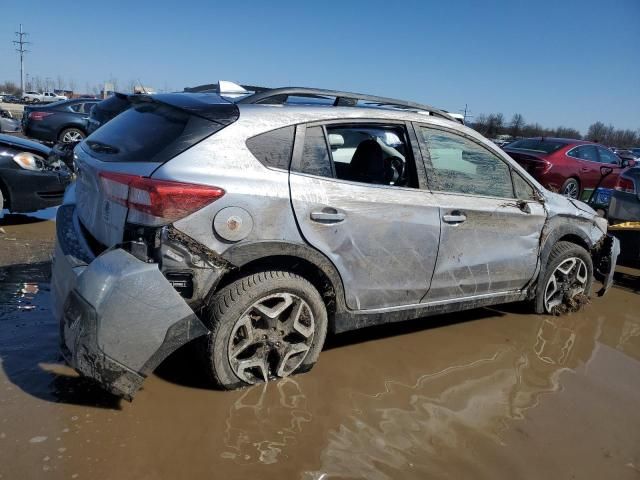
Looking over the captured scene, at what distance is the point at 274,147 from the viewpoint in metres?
3.02

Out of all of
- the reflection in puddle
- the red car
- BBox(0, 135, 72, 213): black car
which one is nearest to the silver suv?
the reflection in puddle

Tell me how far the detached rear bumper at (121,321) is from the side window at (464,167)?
6.46ft

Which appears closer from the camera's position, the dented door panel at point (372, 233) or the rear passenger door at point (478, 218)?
the dented door panel at point (372, 233)

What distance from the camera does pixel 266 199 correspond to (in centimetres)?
288

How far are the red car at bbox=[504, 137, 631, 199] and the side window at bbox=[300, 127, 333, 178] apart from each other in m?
9.01

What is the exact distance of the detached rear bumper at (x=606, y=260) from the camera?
16.5 ft

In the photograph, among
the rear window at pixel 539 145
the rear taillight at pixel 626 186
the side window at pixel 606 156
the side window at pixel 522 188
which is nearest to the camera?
the side window at pixel 522 188

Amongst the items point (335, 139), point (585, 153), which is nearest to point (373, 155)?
point (335, 139)

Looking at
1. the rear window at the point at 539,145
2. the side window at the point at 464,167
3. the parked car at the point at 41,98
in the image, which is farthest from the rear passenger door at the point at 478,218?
the parked car at the point at 41,98

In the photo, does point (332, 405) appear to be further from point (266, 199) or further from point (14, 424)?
point (14, 424)

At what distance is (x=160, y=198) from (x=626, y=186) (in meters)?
6.86

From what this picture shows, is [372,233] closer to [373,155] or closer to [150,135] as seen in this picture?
[373,155]

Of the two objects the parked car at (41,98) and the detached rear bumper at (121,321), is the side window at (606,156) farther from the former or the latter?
the parked car at (41,98)

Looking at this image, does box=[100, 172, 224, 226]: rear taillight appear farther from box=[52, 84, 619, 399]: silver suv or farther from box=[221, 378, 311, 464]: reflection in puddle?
box=[221, 378, 311, 464]: reflection in puddle
